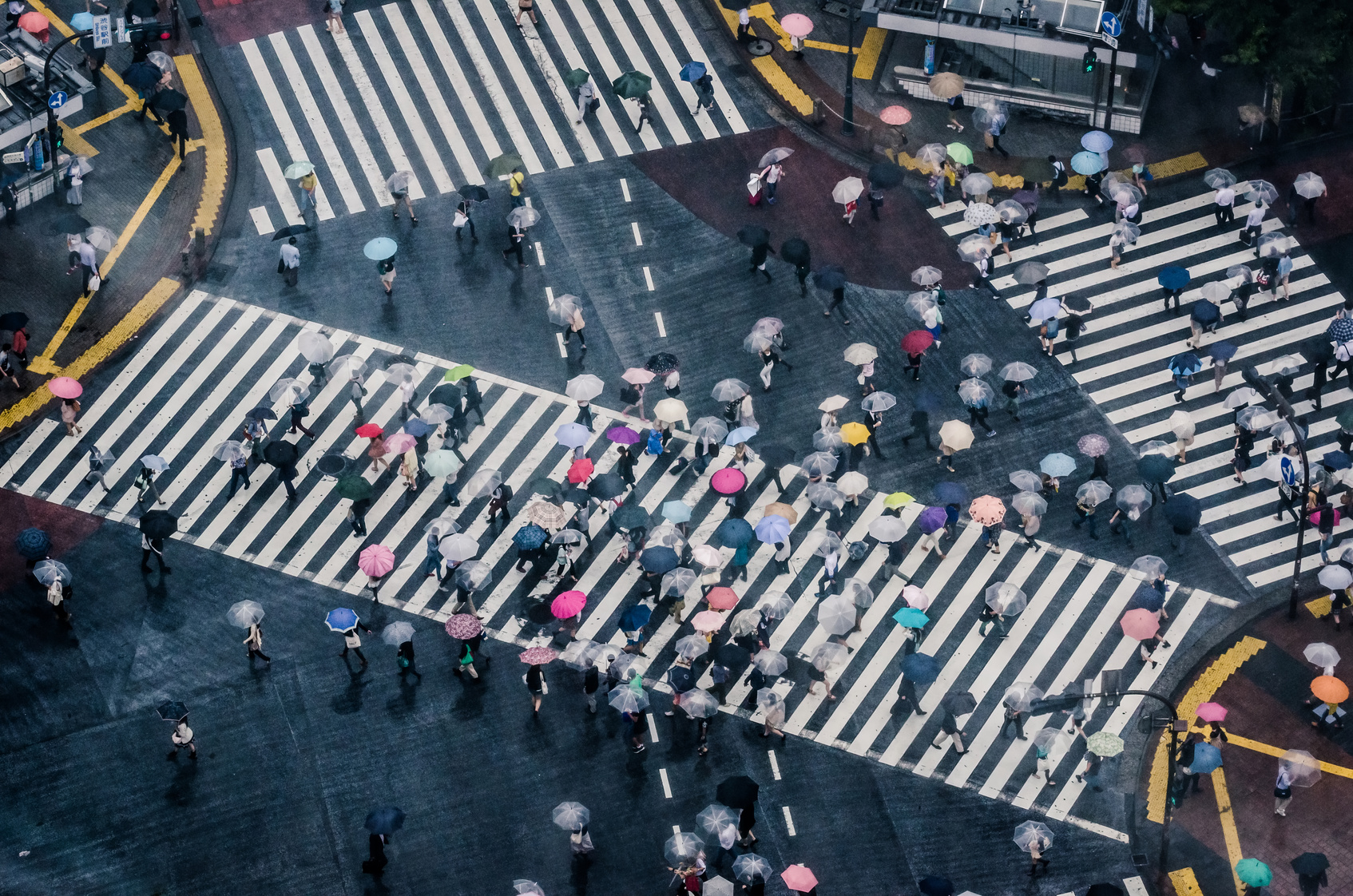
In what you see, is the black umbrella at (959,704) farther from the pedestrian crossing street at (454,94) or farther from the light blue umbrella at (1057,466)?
the pedestrian crossing street at (454,94)

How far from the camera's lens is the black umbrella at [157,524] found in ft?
213

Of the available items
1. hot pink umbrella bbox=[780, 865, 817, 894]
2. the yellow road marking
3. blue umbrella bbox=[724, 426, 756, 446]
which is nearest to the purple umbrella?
blue umbrella bbox=[724, 426, 756, 446]

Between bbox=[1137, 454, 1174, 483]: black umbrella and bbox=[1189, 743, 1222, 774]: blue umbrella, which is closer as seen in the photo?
bbox=[1189, 743, 1222, 774]: blue umbrella

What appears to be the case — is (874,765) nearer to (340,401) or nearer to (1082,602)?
(1082,602)

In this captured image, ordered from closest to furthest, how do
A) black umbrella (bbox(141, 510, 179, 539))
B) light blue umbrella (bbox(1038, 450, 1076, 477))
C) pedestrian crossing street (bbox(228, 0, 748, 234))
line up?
black umbrella (bbox(141, 510, 179, 539)) → light blue umbrella (bbox(1038, 450, 1076, 477)) → pedestrian crossing street (bbox(228, 0, 748, 234))

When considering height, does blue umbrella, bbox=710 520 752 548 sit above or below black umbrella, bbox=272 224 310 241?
below

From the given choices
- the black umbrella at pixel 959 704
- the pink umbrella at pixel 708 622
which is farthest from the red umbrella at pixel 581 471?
the black umbrella at pixel 959 704

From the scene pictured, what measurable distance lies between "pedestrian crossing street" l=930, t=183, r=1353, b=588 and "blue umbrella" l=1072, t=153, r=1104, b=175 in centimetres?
165

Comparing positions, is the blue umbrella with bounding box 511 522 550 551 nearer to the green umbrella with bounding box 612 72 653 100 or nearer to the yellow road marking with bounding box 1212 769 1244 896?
the green umbrella with bounding box 612 72 653 100

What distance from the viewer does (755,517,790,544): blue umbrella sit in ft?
215

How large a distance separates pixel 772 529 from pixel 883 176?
13895 millimetres

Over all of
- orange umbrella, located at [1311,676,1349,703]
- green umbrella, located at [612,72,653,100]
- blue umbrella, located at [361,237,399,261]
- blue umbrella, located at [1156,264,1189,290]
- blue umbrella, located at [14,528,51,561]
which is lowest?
orange umbrella, located at [1311,676,1349,703]

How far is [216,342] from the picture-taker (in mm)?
72000

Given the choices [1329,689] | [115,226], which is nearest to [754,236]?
[115,226]
